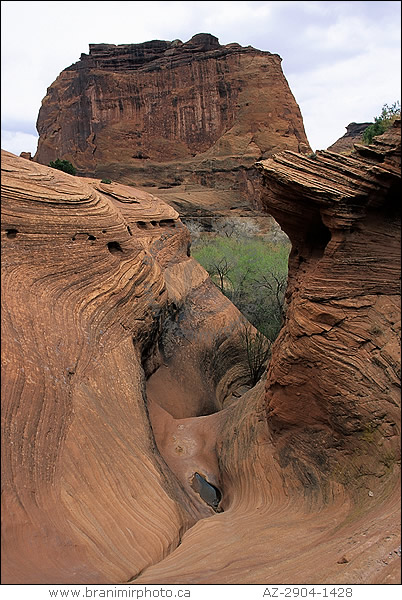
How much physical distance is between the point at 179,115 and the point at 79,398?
133 feet

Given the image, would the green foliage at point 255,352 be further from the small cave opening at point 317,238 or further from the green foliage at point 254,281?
the small cave opening at point 317,238

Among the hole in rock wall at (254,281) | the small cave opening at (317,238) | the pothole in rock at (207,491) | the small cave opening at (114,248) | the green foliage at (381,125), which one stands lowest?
the pothole in rock at (207,491)

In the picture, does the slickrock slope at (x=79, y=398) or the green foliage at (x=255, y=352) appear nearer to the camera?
the slickrock slope at (x=79, y=398)

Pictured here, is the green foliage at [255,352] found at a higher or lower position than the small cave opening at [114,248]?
lower

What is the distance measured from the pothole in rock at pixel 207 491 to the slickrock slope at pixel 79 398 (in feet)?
0.46

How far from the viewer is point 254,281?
61.4ft

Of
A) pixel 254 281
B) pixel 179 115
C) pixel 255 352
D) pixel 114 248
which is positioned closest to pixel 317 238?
pixel 114 248

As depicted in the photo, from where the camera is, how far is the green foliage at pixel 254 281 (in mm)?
17312

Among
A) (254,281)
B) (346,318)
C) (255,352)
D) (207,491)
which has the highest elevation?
(346,318)

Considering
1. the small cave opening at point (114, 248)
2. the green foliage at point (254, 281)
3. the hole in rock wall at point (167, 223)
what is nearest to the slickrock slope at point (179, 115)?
the green foliage at point (254, 281)

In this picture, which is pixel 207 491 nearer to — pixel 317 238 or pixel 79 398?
pixel 79 398

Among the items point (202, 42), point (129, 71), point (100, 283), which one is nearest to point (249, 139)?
point (202, 42)

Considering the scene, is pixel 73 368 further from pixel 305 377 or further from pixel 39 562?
pixel 305 377

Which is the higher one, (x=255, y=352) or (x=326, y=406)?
(x=326, y=406)
